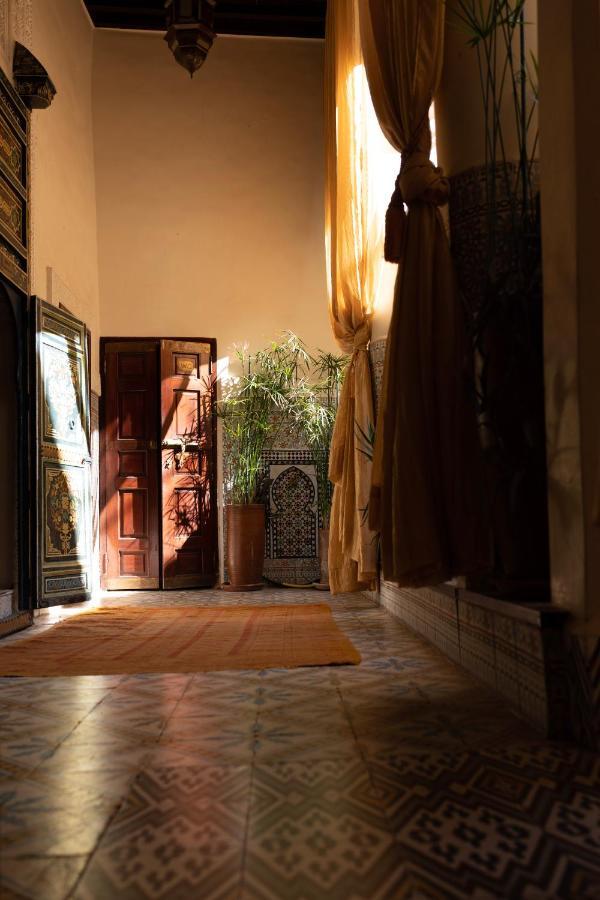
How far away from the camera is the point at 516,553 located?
242 cm

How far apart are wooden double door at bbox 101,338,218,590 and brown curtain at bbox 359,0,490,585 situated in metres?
4.80

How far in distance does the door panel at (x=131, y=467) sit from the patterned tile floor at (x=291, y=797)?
4727mm

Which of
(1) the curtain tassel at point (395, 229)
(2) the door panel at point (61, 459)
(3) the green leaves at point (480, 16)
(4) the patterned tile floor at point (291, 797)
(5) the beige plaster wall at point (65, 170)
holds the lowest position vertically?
(4) the patterned tile floor at point (291, 797)

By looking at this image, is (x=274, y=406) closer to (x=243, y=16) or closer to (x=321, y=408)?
(x=321, y=408)

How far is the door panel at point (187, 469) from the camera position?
734cm

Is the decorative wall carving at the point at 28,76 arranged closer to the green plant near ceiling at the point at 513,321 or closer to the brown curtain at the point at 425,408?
the brown curtain at the point at 425,408

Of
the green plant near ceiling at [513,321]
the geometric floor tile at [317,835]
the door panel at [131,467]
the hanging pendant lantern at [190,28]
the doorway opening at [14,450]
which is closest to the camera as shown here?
the geometric floor tile at [317,835]

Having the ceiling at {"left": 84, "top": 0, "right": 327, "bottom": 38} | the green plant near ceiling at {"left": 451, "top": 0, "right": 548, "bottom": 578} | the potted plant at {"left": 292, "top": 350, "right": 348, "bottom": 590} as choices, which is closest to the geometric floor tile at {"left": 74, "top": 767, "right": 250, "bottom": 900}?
the green plant near ceiling at {"left": 451, "top": 0, "right": 548, "bottom": 578}

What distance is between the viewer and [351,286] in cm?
519

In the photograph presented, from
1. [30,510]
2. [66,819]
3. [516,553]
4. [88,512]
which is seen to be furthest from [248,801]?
[88,512]

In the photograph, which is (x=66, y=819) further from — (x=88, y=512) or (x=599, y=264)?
(x=88, y=512)

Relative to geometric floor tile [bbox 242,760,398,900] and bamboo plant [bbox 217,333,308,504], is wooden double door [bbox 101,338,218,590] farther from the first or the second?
geometric floor tile [bbox 242,760,398,900]

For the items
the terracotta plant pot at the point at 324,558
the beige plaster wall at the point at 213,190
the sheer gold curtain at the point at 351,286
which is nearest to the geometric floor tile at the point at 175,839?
the sheer gold curtain at the point at 351,286

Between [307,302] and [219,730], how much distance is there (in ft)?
19.9
